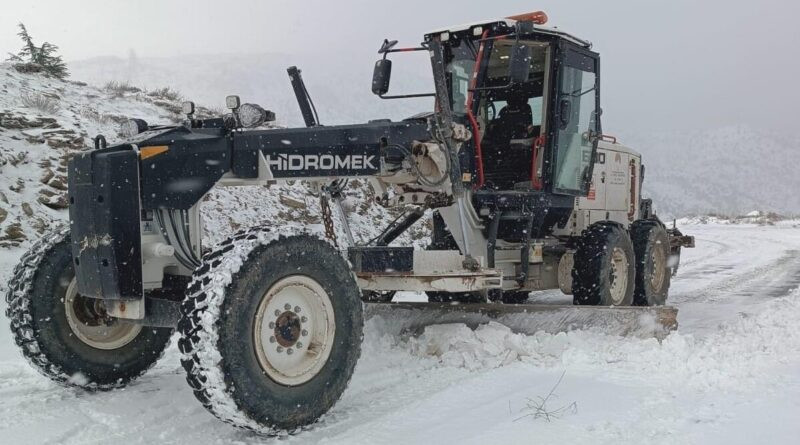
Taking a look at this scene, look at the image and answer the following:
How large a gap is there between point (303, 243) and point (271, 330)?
47 centimetres

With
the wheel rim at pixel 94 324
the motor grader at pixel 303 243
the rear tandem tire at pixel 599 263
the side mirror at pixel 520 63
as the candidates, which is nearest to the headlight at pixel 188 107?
the motor grader at pixel 303 243

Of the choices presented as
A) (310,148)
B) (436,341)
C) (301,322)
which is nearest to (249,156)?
(310,148)

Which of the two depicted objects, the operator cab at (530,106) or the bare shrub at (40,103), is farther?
the bare shrub at (40,103)

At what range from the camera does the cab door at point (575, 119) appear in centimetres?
652

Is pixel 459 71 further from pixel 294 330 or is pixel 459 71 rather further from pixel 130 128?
pixel 294 330

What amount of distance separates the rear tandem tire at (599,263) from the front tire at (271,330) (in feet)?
10.9

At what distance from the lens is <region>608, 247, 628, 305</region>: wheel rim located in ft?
22.3

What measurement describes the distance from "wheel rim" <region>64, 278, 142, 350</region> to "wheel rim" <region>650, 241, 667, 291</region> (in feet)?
18.6

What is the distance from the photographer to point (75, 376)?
4.12 m

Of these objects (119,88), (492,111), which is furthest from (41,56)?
(492,111)

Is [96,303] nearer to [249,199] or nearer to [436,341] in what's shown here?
Result: [436,341]

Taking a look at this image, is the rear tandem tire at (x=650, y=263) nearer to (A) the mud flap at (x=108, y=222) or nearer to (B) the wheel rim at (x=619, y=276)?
(B) the wheel rim at (x=619, y=276)

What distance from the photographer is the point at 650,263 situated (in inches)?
296

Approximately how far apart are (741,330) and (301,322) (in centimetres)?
391
